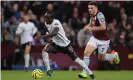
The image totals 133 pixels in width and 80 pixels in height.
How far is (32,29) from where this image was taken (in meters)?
22.2

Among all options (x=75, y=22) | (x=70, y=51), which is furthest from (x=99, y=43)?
(x=75, y=22)

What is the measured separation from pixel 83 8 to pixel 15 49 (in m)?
4.36

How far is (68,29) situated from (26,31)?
7.97 ft

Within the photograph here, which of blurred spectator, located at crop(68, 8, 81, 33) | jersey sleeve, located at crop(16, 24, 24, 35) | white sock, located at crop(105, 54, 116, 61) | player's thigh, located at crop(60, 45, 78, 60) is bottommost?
white sock, located at crop(105, 54, 116, 61)

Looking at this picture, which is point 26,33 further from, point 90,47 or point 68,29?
point 90,47

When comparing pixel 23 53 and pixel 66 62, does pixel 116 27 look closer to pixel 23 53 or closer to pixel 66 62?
pixel 66 62

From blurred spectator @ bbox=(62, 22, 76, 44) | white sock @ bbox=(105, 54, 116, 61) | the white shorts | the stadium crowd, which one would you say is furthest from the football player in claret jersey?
the stadium crowd

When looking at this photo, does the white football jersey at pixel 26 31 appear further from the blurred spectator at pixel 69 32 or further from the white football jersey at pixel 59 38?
the white football jersey at pixel 59 38

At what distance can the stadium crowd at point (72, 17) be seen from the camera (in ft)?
78.3

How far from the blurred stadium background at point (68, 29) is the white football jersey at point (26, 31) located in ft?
3.33

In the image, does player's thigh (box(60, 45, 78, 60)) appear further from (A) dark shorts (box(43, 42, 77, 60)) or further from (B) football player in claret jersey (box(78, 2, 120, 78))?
(B) football player in claret jersey (box(78, 2, 120, 78))

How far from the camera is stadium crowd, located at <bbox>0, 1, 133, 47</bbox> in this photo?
23859mm

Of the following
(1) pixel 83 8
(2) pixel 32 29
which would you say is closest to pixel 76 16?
(1) pixel 83 8

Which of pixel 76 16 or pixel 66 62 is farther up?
pixel 76 16
